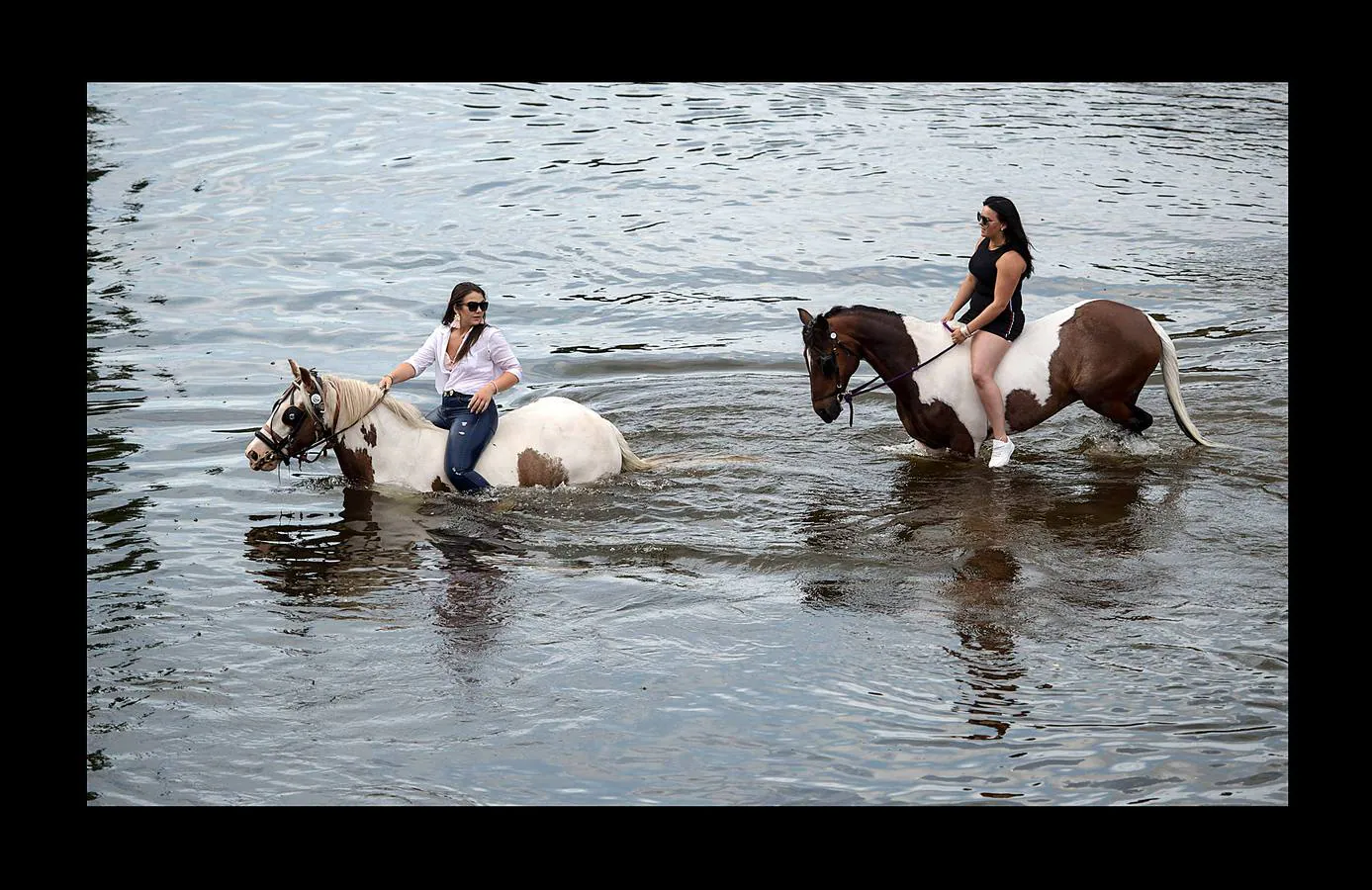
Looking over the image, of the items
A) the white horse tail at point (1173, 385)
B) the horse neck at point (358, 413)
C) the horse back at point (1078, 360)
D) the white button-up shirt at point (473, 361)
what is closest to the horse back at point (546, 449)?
the white button-up shirt at point (473, 361)

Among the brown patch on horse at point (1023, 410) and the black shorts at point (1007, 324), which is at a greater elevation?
the black shorts at point (1007, 324)

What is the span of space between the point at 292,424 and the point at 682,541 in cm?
314

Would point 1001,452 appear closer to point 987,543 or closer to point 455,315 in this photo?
point 987,543

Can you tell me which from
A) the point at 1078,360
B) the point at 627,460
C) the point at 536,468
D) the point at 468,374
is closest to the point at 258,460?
the point at 468,374

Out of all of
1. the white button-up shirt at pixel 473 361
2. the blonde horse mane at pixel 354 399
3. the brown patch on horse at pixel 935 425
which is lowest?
the brown patch on horse at pixel 935 425

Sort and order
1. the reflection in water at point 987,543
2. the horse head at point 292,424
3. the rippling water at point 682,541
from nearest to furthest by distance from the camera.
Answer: the rippling water at point 682,541 < the reflection in water at point 987,543 < the horse head at point 292,424

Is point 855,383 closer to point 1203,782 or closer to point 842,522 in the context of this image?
point 842,522

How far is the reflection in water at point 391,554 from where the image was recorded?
29.4ft

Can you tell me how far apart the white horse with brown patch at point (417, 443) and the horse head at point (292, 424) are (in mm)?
11

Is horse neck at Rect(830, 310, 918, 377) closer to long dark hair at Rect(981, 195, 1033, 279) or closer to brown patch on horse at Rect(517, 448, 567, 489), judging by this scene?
long dark hair at Rect(981, 195, 1033, 279)

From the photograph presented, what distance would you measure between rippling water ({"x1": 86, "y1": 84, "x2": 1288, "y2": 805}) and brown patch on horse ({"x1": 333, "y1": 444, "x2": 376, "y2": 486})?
0.22m

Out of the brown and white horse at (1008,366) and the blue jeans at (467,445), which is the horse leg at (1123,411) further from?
the blue jeans at (467,445)

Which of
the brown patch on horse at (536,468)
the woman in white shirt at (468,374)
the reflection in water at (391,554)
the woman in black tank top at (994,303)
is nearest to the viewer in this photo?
the reflection in water at (391,554)

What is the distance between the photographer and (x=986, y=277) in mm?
11148
